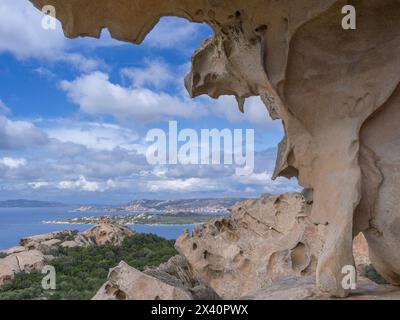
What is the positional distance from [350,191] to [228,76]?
205cm

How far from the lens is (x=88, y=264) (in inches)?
491

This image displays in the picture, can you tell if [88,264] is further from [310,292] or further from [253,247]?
[310,292]

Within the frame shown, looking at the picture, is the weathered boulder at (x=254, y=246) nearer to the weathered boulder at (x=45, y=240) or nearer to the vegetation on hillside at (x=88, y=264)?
the vegetation on hillside at (x=88, y=264)

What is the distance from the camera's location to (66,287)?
988cm

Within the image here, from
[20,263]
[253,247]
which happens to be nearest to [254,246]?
[253,247]

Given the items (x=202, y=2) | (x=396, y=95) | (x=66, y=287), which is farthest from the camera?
(x=66, y=287)

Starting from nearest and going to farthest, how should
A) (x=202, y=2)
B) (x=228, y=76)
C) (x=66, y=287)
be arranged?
(x=202, y=2), (x=228, y=76), (x=66, y=287)

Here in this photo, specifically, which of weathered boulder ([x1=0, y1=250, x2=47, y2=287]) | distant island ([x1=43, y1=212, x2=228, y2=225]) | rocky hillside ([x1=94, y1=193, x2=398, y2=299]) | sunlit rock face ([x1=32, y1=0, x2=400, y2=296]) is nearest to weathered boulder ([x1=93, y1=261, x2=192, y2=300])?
sunlit rock face ([x1=32, y1=0, x2=400, y2=296])

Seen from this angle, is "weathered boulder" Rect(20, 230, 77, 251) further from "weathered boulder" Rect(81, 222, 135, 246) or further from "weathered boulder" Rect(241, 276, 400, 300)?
"weathered boulder" Rect(241, 276, 400, 300)

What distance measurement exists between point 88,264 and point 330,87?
9630 millimetres

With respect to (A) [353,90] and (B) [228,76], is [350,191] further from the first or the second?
(B) [228,76]

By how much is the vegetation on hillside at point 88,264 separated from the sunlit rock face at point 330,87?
5.82 metres

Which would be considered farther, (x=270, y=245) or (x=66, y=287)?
(x=66, y=287)
